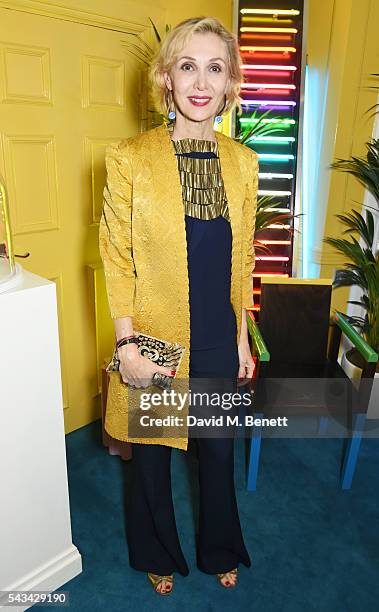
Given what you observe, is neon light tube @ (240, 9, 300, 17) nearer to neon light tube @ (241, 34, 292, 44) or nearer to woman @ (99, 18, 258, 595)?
neon light tube @ (241, 34, 292, 44)

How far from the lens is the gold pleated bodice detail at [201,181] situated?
58.3 inches

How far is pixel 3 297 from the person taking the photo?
1436mm

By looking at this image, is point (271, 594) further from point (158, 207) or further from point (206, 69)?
point (206, 69)

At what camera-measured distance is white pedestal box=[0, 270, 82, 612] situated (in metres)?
1.51

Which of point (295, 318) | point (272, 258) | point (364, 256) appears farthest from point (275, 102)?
point (295, 318)

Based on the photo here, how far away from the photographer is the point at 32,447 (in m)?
1.65

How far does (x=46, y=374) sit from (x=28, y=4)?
4.85 ft

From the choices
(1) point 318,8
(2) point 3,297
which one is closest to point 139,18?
(1) point 318,8

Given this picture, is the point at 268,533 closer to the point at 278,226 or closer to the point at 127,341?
the point at 127,341

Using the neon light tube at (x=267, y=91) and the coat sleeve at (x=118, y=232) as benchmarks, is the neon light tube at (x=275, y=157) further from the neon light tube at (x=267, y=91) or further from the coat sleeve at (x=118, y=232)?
the coat sleeve at (x=118, y=232)

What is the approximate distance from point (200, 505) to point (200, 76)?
133 centimetres

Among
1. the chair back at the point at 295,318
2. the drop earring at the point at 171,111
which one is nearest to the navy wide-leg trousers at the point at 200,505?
the drop earring at the point at 171,111

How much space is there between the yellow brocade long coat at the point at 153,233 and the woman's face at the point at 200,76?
12 centimetres

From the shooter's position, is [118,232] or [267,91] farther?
[267,91]
